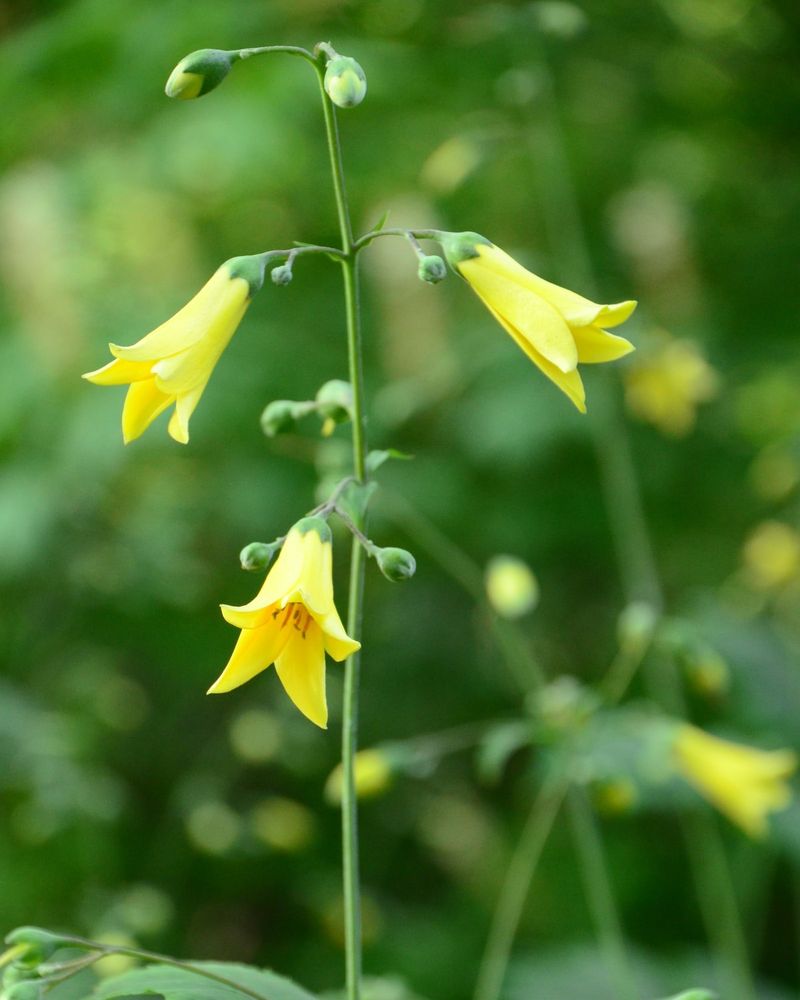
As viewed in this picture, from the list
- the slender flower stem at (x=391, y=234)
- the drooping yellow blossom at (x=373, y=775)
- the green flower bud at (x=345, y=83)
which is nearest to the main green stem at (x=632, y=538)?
the drooping yellow blossom at (x=373, y=775)

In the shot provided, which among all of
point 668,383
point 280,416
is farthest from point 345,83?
point 668,383

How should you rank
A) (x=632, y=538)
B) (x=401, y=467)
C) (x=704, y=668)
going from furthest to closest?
(x=401, y=467) < (x=632, y=538) < (x=704, y=668)

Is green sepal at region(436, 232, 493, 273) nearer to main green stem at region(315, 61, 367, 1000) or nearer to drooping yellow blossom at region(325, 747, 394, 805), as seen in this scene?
main green stem at region(315, 61, 367, 1000)

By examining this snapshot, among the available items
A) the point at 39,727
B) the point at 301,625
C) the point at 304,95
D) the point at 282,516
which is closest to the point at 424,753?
the point at 301,625

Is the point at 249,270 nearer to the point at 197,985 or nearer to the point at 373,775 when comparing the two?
the point at 197,985

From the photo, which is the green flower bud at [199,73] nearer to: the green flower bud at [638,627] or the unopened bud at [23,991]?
the unopened bud at [23,991]

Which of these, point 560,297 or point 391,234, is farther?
point 560,297
